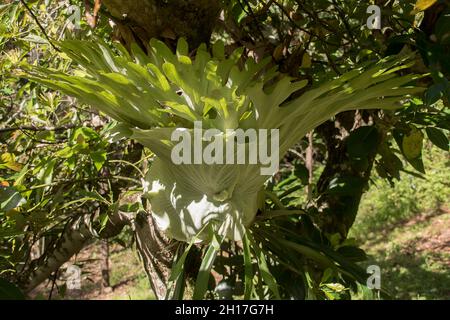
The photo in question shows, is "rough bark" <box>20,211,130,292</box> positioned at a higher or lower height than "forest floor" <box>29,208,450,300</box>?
lower

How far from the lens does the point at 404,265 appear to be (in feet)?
11.0

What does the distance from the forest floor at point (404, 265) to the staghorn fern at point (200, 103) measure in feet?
7.31

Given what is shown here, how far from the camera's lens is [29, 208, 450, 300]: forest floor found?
9.93 feet

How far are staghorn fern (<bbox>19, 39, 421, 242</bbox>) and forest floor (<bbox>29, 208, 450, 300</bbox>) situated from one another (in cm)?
223

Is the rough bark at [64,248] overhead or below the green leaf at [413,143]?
below

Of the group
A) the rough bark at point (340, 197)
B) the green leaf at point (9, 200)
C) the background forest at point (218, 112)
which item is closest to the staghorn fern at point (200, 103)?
the background forest at point (218, 112)

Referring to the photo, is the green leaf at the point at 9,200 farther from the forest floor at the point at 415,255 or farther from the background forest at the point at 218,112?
the forest floor at the point at 415,255

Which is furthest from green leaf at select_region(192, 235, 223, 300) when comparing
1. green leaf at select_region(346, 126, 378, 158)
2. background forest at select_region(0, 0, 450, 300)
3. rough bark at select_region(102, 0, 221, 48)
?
green leaf at select_region(346, 126, 378, 158)

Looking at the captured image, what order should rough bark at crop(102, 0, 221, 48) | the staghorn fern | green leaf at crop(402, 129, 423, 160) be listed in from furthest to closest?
1. green leaf at crop(402, 129, 423, 160)
2. rough bark at crop(102, 0, 221, 48)
3. the staghorn fern

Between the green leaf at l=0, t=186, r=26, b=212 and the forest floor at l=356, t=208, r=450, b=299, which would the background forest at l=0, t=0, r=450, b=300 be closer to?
the green leaf at l=0, t=186, r=26, b=212

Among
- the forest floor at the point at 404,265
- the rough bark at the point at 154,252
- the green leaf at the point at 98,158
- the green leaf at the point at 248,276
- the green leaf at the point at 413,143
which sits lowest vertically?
the green leaf at the point at 248,276

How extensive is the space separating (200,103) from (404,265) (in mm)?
3001

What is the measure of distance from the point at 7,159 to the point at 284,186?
0.68 meters

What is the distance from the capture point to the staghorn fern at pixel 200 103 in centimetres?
64
